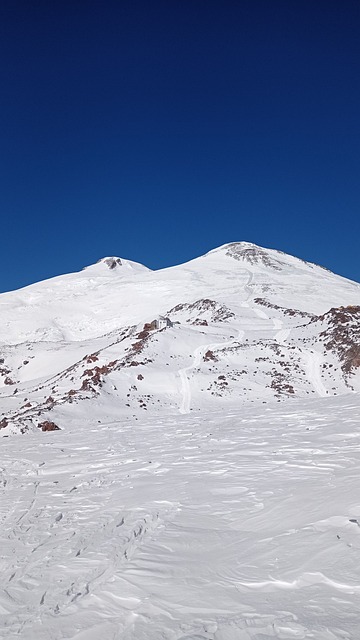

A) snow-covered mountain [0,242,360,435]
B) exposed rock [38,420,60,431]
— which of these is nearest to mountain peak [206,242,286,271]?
snow-covered mountain [0,242,360,435]

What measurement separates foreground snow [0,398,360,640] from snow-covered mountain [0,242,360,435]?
8.74 m

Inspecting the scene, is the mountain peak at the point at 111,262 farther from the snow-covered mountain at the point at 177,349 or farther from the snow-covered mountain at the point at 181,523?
the snow-covered mountain at the point at 181,523

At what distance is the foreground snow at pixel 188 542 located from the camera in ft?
10.7

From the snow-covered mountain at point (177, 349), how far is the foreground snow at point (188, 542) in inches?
344

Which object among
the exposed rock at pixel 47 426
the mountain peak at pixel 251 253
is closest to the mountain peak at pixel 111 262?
the mountain peak at pixel 251 253

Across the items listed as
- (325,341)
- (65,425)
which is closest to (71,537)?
(65,425)

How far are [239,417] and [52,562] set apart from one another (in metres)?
8.85

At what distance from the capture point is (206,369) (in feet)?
85.2

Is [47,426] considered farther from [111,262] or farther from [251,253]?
[111,262]

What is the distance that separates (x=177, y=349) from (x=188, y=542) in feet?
84.8

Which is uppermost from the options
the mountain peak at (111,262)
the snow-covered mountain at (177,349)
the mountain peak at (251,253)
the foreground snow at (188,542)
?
the mountain peak at (111,262)

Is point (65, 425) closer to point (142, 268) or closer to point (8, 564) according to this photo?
point (8, 564)

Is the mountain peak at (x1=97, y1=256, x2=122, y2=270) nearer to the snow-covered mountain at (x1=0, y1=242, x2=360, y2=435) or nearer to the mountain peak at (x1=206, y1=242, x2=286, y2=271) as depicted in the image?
the mountain peak at (x1=206, y1=242, x2=286, y2=271)

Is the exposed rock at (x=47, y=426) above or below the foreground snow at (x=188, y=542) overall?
above
